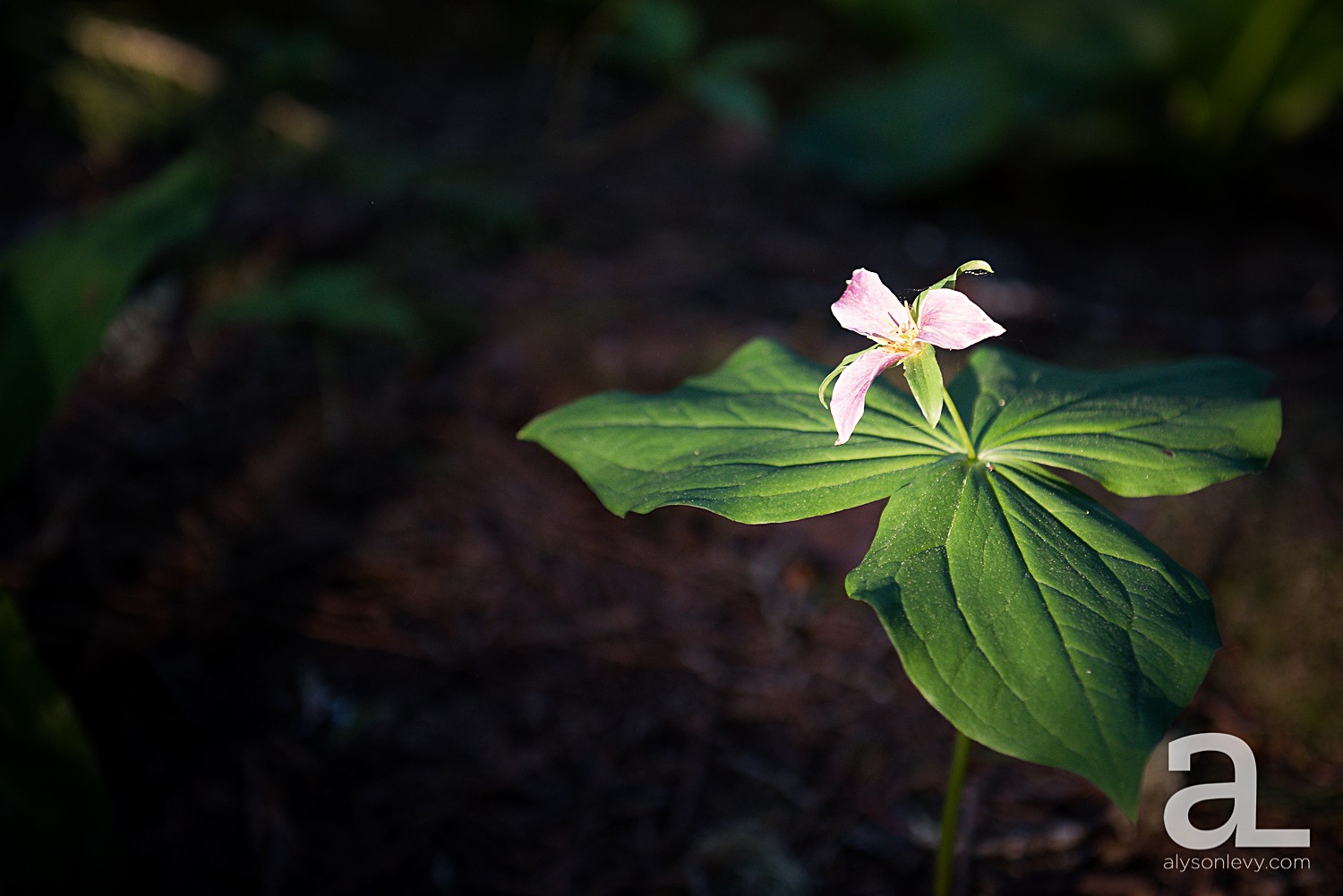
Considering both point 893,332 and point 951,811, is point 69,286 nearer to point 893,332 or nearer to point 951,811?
point 893,332

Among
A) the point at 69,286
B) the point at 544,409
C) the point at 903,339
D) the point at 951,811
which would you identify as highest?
the point at 544,409

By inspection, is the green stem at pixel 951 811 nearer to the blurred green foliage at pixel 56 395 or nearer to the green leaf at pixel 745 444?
the green leaf at pixel 745 444

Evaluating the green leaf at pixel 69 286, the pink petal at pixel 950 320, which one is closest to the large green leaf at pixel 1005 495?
the pink petal at pixel 950 320

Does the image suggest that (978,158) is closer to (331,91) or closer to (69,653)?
(331,91)

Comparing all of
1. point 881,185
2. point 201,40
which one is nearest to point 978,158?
point 881,185

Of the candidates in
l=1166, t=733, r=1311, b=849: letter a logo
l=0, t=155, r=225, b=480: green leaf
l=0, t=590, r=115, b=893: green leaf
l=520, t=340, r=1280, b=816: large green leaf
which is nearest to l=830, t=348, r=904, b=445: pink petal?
l=520, t=340, r=1280, b=816: large green leaf

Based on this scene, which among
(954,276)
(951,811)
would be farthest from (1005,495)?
(951,811)
